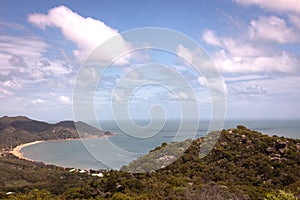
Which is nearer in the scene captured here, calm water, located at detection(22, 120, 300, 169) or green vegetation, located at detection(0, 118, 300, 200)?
calm water, located at detection(22, 120, 300, 169)

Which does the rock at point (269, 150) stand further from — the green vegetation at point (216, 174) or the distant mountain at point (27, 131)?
the distant mountain at point (27, 131)

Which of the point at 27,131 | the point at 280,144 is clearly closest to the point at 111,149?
the point at 280,144

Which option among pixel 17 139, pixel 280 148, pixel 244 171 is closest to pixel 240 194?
pixel 244 171

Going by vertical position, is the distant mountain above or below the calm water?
above

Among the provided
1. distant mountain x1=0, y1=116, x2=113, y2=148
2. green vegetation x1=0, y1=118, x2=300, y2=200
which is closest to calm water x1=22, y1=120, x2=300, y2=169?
green vegetation x1=0, y1=118, x2=300, y2=200

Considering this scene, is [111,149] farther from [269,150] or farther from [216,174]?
[269,150]

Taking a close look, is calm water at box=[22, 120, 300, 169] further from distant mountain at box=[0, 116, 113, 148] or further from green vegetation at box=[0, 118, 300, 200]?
distant mountain at box=[0, 116, 113, 148]

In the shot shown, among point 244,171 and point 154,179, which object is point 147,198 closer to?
Answer: point 154,179

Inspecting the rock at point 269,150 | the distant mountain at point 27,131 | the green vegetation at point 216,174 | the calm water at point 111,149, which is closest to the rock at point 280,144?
the green vegetation at point 216,174
